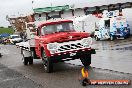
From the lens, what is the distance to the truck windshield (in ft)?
50.0

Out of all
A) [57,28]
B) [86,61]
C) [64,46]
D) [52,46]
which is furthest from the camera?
[86,61]

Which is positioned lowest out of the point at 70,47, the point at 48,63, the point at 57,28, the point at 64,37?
the point at 48,63

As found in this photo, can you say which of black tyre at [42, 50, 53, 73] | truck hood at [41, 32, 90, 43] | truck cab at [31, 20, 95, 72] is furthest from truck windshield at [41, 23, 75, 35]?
black tyre at [42, 50, 53, 73]

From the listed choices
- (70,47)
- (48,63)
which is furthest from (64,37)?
(48,63)

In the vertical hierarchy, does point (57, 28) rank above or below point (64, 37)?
above

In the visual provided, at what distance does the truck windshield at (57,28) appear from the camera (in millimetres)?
15237

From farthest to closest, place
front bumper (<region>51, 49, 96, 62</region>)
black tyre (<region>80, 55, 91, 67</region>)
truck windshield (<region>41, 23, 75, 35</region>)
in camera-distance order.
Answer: black tyre (<region>80, 55, 91, 67</region>) → truck windshield (<region>41, 23, 75, 35</region>) → front bumper (<region>51, 49, 96, 62</region>)

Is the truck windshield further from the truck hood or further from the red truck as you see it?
the truck hood

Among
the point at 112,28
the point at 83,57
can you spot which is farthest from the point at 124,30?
the point at 83,57

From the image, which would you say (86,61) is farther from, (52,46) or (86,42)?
(52,46)

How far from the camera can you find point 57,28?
15328mm

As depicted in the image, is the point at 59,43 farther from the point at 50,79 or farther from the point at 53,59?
the point at 50,79

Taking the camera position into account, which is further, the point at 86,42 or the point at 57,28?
the point at 57,28

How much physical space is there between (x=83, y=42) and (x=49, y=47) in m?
1.38
